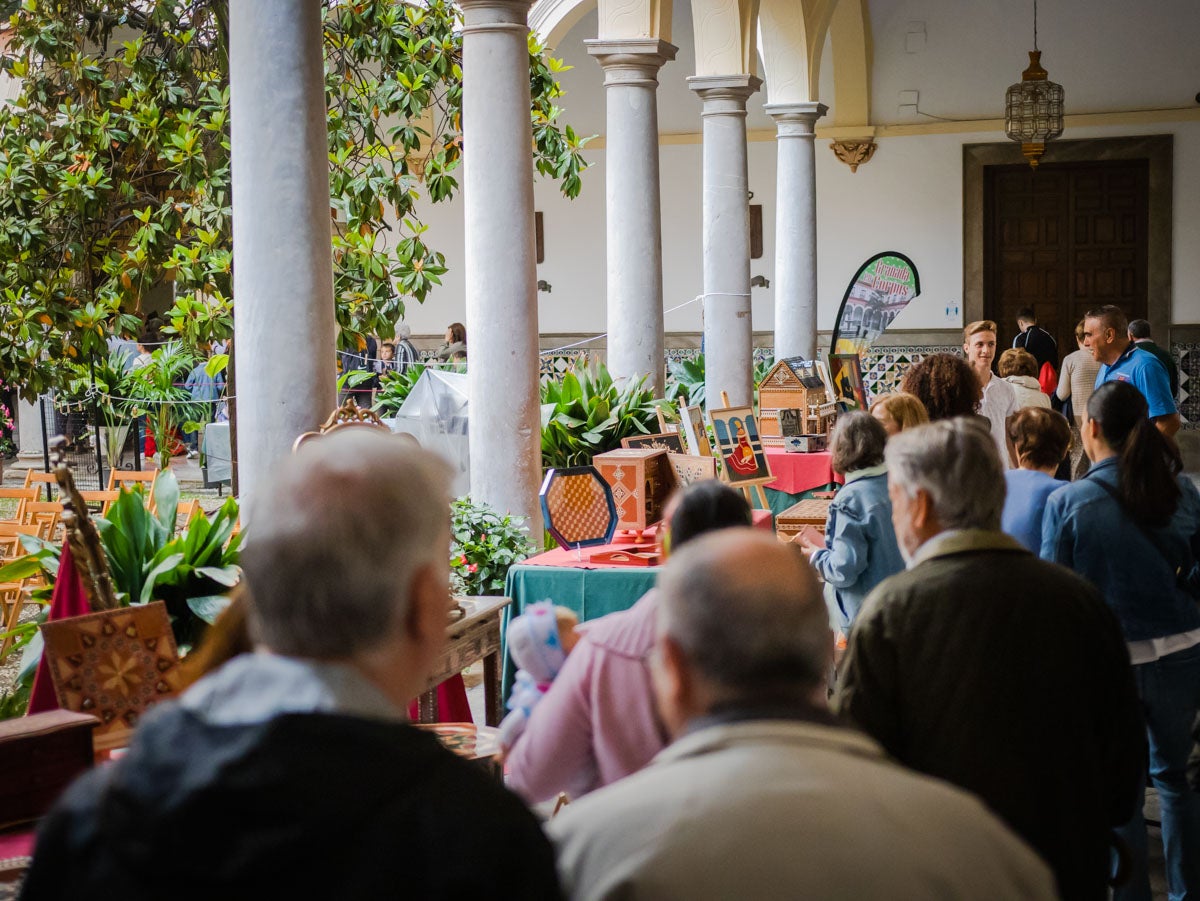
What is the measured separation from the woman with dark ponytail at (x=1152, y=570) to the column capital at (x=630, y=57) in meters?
5.95

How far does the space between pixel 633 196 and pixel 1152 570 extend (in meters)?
5.99

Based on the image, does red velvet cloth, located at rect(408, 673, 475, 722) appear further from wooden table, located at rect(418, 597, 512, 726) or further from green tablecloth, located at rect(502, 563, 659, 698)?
green tablecloth, located at rect(502, 563, 659, 698)

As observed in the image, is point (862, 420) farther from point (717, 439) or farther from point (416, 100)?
point (416, 100)

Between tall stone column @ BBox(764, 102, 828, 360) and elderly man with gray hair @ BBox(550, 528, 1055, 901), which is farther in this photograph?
tall stone column @ BBox(764, 102, 828, 360)

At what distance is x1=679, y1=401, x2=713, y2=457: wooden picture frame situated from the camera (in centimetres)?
704

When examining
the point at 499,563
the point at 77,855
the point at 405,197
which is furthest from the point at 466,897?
the point at 405,197

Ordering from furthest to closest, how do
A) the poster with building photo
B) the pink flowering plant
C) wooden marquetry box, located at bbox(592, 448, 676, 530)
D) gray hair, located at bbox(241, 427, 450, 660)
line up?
the poster with building photo → the pink flowering plant → wooden marquetry box, located at bbox(592, 448, 676, 530) → gray hair, located at bbox(241, 427, 450, 660)

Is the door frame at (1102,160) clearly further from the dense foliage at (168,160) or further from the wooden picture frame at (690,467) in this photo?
the wooden picture frame at (690,467)

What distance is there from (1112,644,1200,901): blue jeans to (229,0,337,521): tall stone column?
112 inches

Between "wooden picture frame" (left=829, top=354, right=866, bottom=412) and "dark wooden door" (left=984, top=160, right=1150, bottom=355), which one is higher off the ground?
"dark wooden door" (left=984, top=160, right=1150, bottom=355)

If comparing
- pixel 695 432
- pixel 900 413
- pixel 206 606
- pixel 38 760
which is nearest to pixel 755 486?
pixel 695 432

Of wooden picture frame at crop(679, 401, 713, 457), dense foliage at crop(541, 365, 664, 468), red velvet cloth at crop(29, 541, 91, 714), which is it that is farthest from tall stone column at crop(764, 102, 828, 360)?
red velvet cloth at crop(29, 541, 91, 714)

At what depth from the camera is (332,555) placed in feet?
4.48

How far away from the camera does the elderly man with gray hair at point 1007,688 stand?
2.30m
